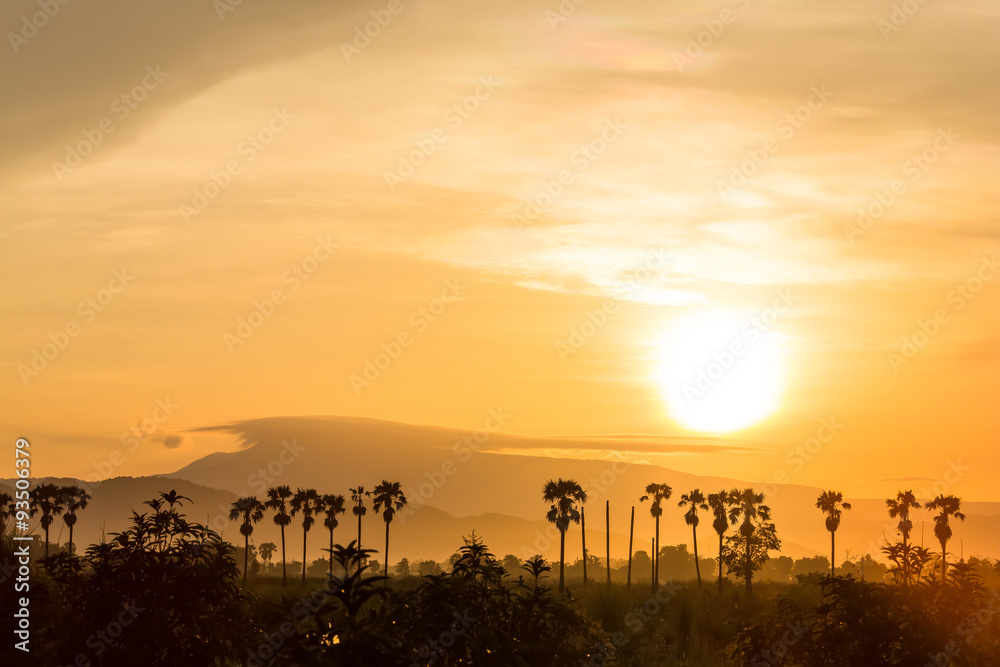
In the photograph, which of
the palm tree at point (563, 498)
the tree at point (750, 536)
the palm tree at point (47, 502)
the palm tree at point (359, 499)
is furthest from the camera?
the palm tree at point (359, 499)

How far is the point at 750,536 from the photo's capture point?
12550 centimetres

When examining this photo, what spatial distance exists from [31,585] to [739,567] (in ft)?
346

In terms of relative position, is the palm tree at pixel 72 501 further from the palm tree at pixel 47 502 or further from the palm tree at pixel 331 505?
the palm tree at pixel 331 505

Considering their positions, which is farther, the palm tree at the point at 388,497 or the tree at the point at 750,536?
the palm tree at the point at 388,497

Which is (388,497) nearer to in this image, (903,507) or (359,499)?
(359,499)

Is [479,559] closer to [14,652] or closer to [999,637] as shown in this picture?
[14,652]

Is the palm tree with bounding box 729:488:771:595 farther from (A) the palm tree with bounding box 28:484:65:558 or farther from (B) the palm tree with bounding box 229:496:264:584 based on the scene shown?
(A) the palm tree with bounding box 28:484:65:558

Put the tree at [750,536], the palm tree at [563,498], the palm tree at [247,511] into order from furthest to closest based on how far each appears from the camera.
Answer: the palm tree at [247,511] → the tree at [750,536] → the palm tree at [563,498]

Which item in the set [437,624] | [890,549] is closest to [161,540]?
[437,624]

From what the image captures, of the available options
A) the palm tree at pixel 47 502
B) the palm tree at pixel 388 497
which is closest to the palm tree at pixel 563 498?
the palm tree at pixel 388 497

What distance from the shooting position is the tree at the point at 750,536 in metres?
123

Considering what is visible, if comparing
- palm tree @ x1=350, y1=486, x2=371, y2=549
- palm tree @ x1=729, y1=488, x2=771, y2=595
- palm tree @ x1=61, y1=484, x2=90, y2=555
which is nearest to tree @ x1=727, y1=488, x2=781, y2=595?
palm tree @ x1=729, y1=488, x2=771, y2=595

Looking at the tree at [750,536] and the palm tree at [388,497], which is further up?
the palm tree at [388,497]

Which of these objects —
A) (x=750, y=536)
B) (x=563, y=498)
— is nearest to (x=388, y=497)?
(x=563, y=498)
